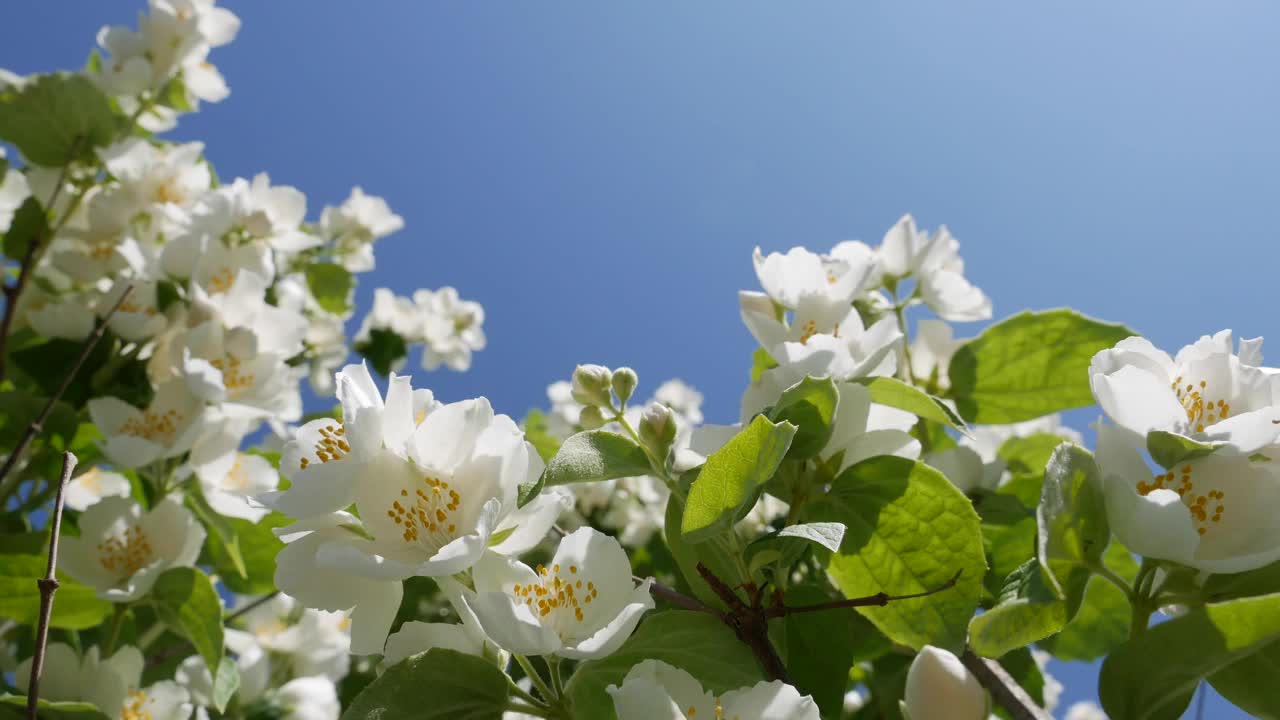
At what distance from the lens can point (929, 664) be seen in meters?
0.61

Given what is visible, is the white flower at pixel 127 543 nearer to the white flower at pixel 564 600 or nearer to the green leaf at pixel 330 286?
the white flower at pixel 564 600

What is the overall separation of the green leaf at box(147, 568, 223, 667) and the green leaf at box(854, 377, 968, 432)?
929mm

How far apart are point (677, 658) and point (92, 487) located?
158 cm

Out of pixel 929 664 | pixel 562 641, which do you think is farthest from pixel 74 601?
pixel 929 664

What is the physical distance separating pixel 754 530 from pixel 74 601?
1088 mm

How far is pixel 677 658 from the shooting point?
0.69 meters

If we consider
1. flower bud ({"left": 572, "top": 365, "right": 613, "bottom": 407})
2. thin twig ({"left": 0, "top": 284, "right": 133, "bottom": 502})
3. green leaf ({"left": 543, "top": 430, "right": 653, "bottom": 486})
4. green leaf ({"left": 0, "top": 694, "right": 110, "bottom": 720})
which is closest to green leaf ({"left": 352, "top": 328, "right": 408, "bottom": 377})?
thin twig ({"left": 0, "top": 284, "right": 133, "bottom": 502})

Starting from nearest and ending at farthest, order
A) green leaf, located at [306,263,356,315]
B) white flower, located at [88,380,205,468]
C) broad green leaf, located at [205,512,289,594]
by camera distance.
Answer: white flower, located at [88,380,205,468] < broad green leaf, located at [205,512,289,594] < green leaf, located at [306,263,356,315]

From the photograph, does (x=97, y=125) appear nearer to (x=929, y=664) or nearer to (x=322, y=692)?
(x=322, y=692)

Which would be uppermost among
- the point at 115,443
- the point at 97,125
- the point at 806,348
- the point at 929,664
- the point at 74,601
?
the point at 97,125

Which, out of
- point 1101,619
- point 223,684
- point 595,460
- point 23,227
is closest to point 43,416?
point 223,684

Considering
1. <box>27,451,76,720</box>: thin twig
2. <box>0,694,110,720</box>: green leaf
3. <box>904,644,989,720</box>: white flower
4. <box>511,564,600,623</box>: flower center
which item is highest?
<box>27,451,76,720</box>: thin twig

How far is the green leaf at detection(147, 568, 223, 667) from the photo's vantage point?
1.22 m

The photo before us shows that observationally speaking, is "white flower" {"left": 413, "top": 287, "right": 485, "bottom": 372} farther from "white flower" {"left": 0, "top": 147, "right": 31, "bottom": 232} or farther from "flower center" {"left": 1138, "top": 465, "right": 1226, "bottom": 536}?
"flower center" {"left": 1138, "top": 465, "right": 1226, "bottom": 536}
